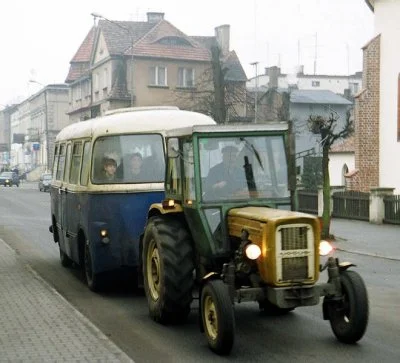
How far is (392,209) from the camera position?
28.1 meters

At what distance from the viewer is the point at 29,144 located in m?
108

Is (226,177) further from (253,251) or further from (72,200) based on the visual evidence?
(72,200)

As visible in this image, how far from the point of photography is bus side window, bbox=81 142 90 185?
40.4 ft

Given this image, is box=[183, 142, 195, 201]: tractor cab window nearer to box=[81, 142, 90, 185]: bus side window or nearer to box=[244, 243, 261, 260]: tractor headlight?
box=[244, 243, 261, 260]: tractor headlight

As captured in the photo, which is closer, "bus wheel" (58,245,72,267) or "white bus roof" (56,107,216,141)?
"white bus roof" (56,107,216,141)

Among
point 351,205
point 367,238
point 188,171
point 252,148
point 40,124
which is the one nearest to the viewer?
point 252,148

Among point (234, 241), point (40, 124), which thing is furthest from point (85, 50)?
point (234, 241)

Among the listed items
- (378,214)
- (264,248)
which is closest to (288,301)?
(264,248)

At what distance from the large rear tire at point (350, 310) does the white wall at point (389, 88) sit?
26.5 m

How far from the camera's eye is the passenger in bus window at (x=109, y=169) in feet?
39.6

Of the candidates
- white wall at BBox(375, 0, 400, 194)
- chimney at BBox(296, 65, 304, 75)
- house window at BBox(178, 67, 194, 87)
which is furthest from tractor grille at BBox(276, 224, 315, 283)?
chimney at BBox(296, 65, 304, 75)

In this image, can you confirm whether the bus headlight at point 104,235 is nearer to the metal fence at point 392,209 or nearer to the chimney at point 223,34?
the metal fence at point 392,209

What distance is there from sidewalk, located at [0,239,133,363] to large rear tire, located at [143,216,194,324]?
0.88m

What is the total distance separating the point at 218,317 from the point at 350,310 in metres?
1.45
